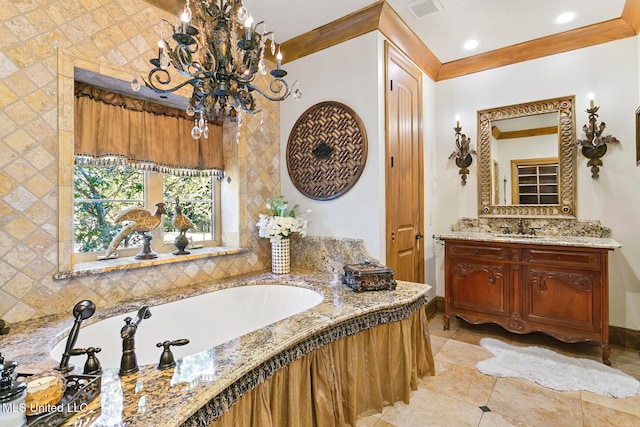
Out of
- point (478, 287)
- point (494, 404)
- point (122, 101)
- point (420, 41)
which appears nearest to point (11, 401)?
point (122, 101)

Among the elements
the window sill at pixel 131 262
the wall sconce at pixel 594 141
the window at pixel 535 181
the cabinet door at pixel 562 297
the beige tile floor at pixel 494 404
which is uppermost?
the wall sconce at pixel 594 141

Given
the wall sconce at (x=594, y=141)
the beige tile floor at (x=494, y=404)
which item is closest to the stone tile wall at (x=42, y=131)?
the beige tile floor at (x=494, y=404)

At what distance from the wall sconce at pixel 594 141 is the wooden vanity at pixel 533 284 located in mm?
702

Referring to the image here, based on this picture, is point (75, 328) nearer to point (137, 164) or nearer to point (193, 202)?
point (137, 164)

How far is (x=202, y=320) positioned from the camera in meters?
2.27

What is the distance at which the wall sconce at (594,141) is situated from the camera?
2854 millimetres

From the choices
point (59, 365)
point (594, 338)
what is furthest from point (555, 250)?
point (59, 365)

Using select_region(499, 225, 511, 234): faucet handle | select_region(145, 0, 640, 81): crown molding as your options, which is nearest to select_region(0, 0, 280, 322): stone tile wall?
Result: select_region(145, 0, 640, 81): crown molding

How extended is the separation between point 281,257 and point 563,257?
2.40m

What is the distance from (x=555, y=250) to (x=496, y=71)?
198 cm

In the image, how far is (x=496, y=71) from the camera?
134 inches

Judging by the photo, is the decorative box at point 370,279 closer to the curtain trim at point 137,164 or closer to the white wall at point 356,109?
the white wall at point 356,109

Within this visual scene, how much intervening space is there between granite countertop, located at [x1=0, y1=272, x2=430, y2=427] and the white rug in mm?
968

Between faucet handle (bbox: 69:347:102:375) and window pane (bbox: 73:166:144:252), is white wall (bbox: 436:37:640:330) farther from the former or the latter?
faucet handle (bbox: 69:347:102:375)
